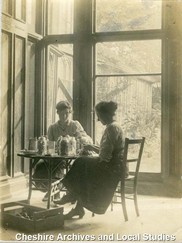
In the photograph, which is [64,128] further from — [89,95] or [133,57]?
[133,57]

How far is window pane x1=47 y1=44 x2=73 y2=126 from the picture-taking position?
5.96m

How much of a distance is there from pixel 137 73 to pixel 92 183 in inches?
86.5

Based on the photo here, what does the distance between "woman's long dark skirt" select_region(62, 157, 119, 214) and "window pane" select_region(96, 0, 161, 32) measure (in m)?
2.43

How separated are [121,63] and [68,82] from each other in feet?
2.74

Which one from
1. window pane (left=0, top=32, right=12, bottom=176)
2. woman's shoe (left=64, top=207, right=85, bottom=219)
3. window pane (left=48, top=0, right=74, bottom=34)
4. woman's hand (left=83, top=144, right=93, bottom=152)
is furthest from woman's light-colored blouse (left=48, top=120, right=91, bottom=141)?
window pane (left=48, top=0, right=74, bottom=34)

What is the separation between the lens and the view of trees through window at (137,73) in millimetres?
5621

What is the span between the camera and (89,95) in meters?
5.88

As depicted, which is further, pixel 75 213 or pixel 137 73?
pixel 137 73

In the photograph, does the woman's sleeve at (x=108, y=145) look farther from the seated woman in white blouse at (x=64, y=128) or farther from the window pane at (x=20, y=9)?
the window pane at (x=20, y=9)

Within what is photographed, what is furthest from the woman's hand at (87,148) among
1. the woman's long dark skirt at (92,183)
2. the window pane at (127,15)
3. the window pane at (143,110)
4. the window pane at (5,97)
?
the window pane at (127,15)

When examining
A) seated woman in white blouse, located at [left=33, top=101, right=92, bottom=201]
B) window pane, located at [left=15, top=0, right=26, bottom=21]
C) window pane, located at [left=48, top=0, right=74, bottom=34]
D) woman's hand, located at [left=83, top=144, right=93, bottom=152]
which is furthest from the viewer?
window pane, located at [left=48, top=0, right=74, bottom=34]

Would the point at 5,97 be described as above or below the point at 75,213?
above

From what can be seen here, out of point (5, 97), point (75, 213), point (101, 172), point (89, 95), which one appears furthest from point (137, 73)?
point (75, 213)

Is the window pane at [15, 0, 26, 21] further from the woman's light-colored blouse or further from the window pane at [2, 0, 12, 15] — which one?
the woman's light-colored blouse
